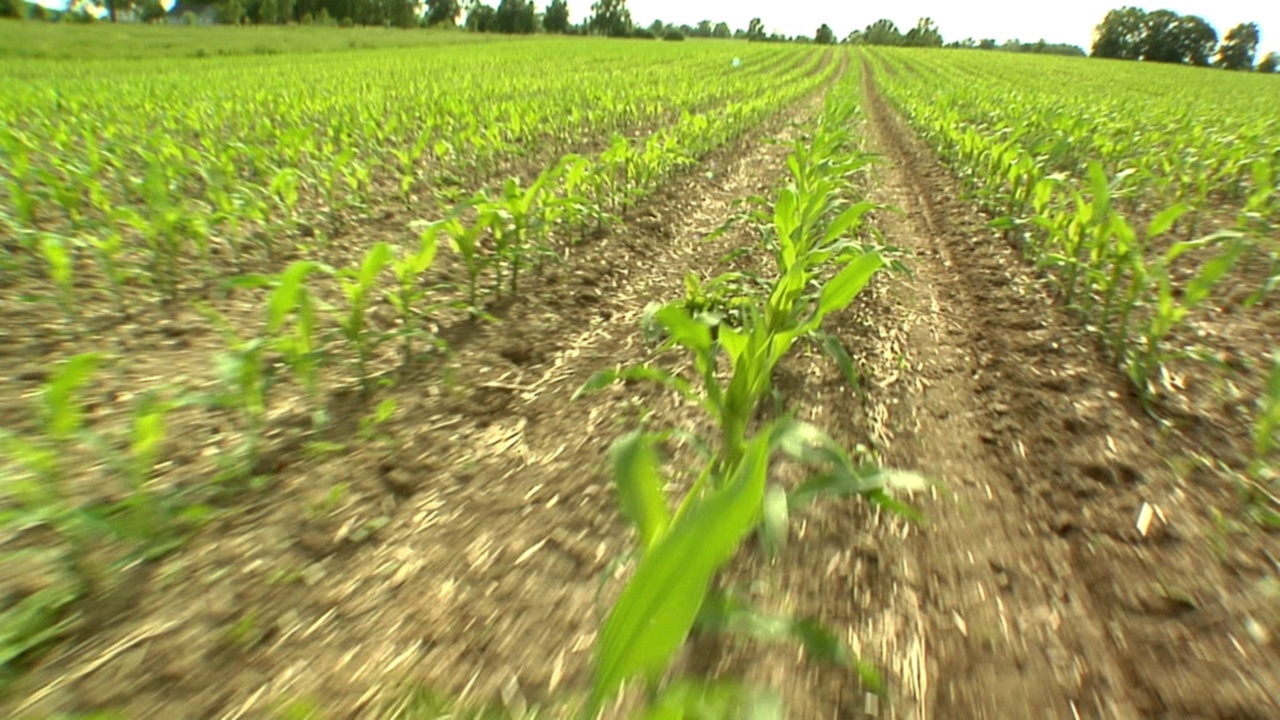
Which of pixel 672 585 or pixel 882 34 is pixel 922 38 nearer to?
pixel 882 34

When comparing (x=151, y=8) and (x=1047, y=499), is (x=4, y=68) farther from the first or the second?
(x=151, y=8)

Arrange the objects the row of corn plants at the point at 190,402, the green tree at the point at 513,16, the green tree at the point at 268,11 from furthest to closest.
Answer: the green tree at the point at 513,16
the green tree at the point at 268,11
the row of corn plants at the point at 190,402

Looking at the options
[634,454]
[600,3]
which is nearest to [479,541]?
[634,454]

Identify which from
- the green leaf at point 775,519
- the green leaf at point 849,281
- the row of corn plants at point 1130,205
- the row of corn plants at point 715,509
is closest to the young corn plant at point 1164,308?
the row of corn plants at point 1130,205

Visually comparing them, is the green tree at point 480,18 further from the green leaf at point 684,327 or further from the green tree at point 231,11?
the green leaf at point 684,327

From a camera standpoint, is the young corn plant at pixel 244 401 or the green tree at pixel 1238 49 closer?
the young corn plant at pixel 244 401

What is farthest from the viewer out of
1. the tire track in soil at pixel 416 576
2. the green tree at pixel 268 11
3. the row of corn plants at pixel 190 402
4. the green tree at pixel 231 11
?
the green tree at pixel 268 11

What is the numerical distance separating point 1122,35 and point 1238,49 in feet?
33.2

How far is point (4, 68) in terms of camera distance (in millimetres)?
14734

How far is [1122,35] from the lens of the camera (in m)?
57.8

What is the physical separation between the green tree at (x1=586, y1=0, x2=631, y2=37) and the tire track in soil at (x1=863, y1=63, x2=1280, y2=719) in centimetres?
6686

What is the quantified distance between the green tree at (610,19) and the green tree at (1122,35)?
41835 millimetres

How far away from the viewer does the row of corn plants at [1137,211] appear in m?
2.48

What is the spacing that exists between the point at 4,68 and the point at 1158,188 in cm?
2111
